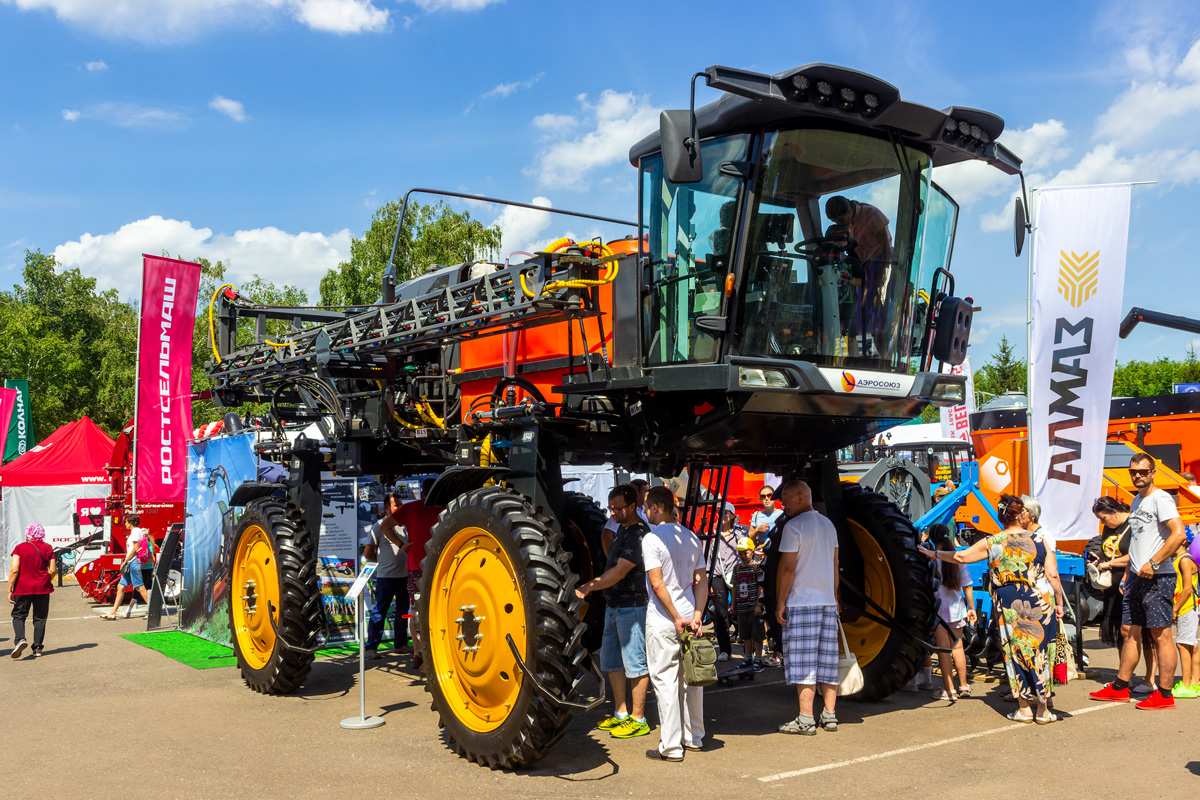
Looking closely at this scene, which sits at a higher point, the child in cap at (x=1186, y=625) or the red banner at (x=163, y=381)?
the red banner at (x=163, y=381)

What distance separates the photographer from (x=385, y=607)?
33.0 feet

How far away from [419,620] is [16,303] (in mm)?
43971

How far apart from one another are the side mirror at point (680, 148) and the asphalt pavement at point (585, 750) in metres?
3.51

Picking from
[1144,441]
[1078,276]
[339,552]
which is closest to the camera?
[1078,276]

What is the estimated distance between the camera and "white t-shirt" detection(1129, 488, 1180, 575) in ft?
23.2

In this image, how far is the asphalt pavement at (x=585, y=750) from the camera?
5.27 meters

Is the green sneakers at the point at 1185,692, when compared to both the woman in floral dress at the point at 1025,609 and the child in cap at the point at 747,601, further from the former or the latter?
the child in cap at the point at 747,601

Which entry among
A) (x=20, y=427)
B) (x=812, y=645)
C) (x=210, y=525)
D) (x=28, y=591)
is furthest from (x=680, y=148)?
(x=20, y=427)

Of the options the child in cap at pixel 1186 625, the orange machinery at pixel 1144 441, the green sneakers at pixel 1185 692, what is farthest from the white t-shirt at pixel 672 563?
the orange machinery at pixel 1144 441

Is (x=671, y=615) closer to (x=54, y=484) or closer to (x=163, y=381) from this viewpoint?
(x=163, y=381)

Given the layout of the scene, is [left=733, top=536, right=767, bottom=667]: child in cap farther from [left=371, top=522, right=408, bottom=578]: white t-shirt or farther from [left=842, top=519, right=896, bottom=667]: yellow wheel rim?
[left=371, top=522, right=408, bottom=578]: white t-shirt

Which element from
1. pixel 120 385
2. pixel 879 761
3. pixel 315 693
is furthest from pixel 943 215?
pixel 120 385

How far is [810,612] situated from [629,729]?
1521 millimetres

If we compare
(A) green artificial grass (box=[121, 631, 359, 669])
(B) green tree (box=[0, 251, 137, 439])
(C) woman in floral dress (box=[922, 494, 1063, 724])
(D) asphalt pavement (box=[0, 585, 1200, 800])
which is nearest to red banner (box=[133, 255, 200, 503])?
(A) green artificial grass (box=[121, 631, 359, 669])
